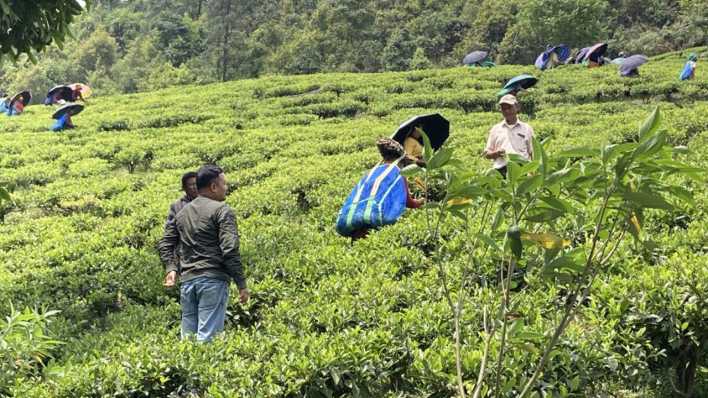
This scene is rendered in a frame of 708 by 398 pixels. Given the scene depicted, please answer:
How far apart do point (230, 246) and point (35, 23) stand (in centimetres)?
263

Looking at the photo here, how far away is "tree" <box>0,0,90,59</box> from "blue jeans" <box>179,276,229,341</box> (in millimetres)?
2506

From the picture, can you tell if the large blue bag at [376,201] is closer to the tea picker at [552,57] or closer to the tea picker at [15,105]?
the tea picker at [552,57]

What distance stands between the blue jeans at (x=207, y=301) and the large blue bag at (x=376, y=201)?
144 cm

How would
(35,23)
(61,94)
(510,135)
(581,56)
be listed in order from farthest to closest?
(581,56)
(61,94)
(510,135)
(35,23)

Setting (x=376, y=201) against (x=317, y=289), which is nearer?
(x=317, y=289)

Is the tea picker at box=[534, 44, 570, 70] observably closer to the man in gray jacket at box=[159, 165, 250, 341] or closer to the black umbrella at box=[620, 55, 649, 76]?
the black umbrella at box=[620, 55, 649, 76]

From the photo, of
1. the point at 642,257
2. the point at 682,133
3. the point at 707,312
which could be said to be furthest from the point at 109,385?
the point at 682,133

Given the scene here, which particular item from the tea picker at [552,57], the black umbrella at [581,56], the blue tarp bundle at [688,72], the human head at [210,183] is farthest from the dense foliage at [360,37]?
the human head at [210,183]

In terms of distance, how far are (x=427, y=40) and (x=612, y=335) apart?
38.6 metres

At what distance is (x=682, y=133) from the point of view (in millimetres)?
8922

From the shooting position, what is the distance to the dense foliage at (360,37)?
3072cm

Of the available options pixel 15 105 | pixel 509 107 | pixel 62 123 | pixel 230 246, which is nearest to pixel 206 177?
pixel 230 246

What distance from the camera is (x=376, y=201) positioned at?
5.11 m

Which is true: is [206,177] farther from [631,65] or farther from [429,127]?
[631,65]
